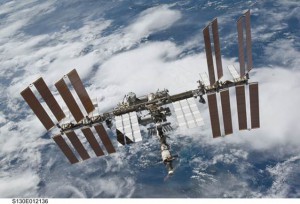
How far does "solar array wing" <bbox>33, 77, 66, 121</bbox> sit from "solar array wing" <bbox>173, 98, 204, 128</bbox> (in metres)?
6.81

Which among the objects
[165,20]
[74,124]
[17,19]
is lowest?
[74,124]

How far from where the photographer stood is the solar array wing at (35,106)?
18.0 metres

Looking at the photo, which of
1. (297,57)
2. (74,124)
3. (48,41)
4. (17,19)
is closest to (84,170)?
(74,124)

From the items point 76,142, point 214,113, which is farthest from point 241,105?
point 76,142

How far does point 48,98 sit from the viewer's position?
18.7 meters

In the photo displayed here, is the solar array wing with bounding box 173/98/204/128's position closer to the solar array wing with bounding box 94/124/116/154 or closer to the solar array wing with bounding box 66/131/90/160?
the solar array wing with bounding box 94/124/116/154

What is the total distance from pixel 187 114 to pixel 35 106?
28.4 ft

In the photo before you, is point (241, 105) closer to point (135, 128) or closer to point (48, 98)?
point (135, 128)

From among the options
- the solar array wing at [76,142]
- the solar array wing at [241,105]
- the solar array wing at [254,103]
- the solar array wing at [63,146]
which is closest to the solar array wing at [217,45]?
the solar array wing at [241,105]

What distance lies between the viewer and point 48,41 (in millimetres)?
74188

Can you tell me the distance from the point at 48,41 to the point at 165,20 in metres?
27.7

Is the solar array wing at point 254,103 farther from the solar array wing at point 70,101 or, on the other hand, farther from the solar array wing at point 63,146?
the solar array wing at point 63,146

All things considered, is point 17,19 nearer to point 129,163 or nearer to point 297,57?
point 129,163

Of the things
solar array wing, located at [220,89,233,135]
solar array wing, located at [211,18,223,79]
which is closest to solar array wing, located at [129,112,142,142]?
solar array wing, located at [220,89,233,135]
